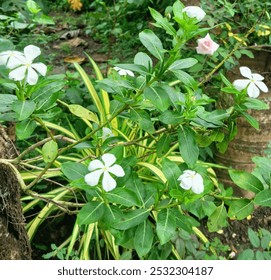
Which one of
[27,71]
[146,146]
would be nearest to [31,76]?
Answer: [27,71]

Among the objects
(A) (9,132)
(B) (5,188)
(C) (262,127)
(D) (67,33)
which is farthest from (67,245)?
(D) (67,33)

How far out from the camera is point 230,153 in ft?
8.23

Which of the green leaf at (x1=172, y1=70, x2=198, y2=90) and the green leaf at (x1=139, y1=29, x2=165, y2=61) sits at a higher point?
the green leaf at (x1=139, y1=29, x2=165, y2=61)

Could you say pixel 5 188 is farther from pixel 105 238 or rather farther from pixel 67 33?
pixel 67 33

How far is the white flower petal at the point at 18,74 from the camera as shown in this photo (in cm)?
102

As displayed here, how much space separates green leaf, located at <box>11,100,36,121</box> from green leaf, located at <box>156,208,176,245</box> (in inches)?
16.4

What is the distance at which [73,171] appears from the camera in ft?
3.80

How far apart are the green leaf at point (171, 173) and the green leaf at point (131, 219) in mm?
99

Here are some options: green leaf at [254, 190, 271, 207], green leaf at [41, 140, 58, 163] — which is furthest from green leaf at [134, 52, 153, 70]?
green leaf at [254, 190, 271, 207]

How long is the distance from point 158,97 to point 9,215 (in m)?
0.63

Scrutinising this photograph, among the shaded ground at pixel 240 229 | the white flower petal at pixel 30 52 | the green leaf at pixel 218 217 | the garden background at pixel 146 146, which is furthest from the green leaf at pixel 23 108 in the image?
the shaded ground at pixel 240 229

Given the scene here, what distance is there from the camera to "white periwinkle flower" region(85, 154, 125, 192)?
40.9 inches

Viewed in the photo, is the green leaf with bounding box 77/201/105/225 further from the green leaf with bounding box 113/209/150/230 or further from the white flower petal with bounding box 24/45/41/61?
the white flower petal with bounding box 24/45/41/61

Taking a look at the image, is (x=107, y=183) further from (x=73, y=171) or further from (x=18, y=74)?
(x=18, y=74)
